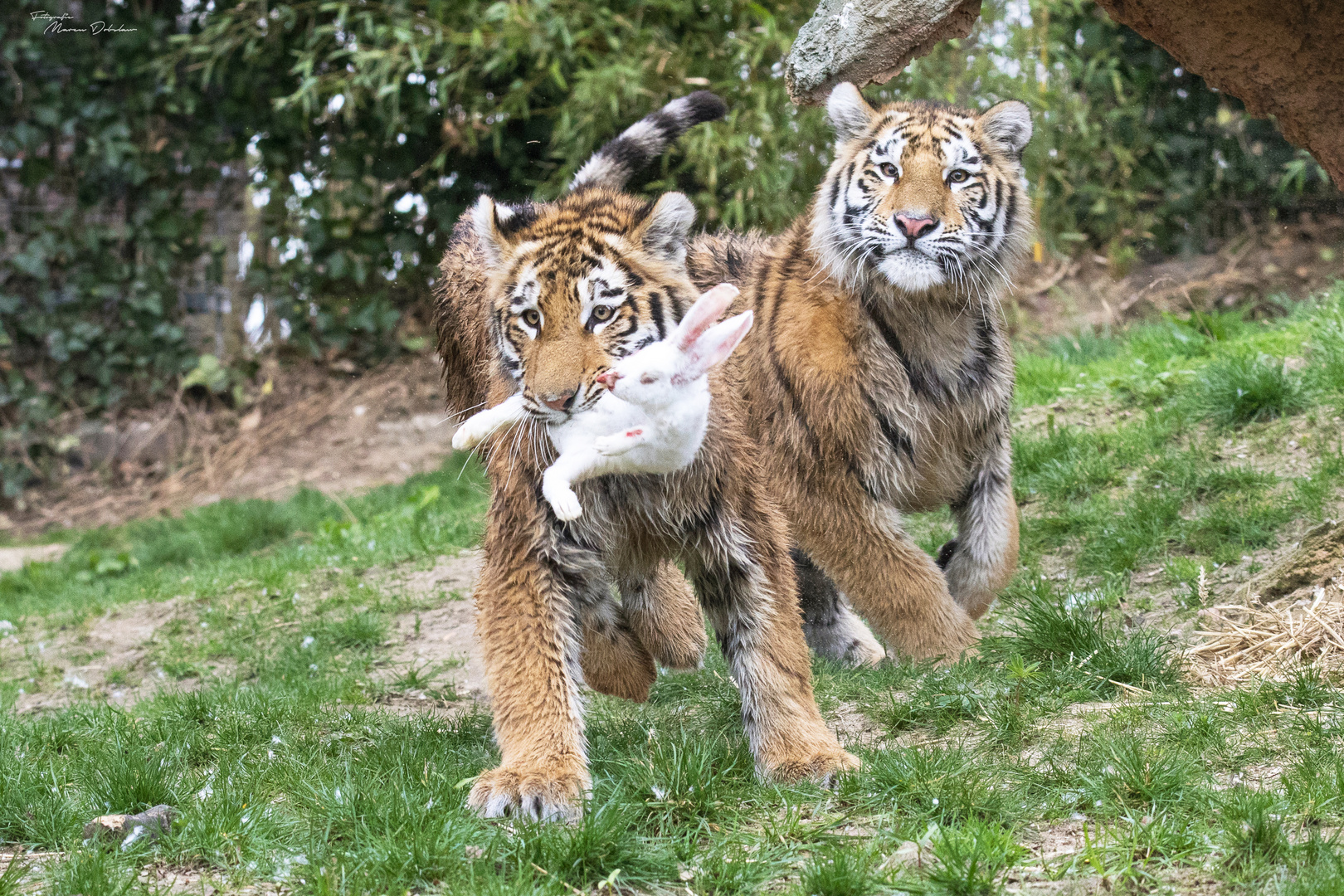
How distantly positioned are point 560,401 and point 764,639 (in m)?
0.84

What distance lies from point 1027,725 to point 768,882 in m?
1.07

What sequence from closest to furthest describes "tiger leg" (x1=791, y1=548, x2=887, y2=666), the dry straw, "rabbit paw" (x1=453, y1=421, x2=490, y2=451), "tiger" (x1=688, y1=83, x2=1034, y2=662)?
"rabbit paw" (x1=453, y1=421, x2=490, y2=451), the dry straw, "tiger" (x1=688, y1=83, x2=1034, y2=662), "tiger leg" (x1=791, y1=548, x2=887, y2=666)

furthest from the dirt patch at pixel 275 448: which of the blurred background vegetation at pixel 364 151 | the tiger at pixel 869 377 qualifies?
the tiger at pixel 869 377

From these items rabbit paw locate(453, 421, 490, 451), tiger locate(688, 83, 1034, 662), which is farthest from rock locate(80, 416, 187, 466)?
rabbit paw locate(453, 421, 490, 451)

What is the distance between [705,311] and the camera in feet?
8.69

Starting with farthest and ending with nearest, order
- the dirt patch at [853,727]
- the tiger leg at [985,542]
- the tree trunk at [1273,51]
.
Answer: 1. the tiger leg at [985,542]
2. the tree trunk at [1273,51]
3. the dirt patch at [853,727]

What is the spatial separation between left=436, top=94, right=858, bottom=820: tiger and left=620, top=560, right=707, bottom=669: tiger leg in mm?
460

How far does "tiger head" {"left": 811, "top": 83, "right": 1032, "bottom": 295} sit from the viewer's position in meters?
3.95

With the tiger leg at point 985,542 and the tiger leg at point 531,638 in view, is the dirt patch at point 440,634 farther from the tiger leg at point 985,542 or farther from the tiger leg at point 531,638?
the tiger leg at point 985,542

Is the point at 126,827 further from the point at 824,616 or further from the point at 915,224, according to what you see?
the point at 915,224

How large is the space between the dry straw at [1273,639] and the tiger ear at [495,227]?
235 cm
